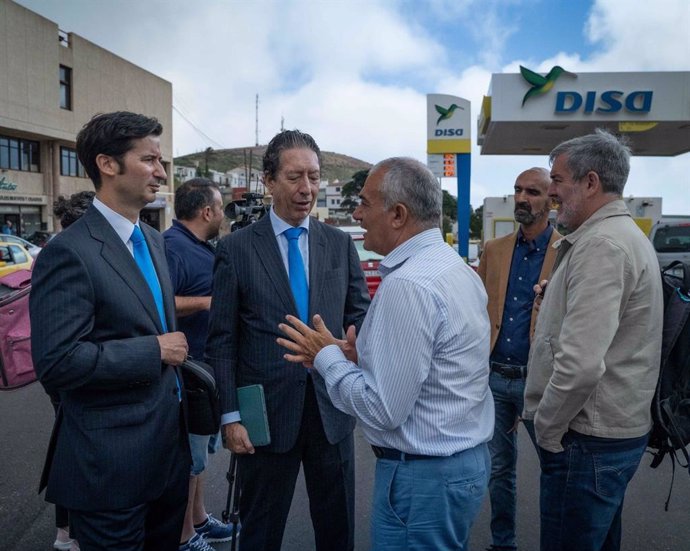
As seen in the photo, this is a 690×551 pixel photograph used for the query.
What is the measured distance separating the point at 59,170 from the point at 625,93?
2829cm

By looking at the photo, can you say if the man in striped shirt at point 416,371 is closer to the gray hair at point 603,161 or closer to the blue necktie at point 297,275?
the blue necktie at point 297,275

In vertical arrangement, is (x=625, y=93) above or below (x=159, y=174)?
above

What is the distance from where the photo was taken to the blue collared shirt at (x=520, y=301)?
10.1 ft

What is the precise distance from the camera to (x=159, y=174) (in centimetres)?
226

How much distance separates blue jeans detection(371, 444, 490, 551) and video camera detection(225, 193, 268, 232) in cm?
249

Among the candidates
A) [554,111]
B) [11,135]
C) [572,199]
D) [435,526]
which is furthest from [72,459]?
[11,135]

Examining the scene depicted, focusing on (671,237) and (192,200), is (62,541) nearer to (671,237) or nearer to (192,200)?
(192,200)

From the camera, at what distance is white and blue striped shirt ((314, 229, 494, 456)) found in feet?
5.21

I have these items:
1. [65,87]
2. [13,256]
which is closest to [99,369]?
[13,256]

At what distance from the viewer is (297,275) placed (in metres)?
2.49

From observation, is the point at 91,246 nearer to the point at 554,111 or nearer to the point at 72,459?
the point at 72,459

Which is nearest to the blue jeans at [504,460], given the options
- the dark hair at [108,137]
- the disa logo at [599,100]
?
the dark hair at [108,137]

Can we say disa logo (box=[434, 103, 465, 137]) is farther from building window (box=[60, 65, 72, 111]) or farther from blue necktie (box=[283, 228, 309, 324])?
building window (box=[60, 65, 72, 111])

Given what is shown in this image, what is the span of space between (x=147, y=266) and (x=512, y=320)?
6.58 feet
